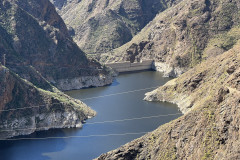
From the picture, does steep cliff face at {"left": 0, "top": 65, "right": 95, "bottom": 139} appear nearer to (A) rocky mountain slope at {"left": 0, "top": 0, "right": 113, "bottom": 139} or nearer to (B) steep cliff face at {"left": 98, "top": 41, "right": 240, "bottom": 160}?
(A) rocky mountain slope at {"left": 0, "top": 0, "right": 113, "bottom": 139}

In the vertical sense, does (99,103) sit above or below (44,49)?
below

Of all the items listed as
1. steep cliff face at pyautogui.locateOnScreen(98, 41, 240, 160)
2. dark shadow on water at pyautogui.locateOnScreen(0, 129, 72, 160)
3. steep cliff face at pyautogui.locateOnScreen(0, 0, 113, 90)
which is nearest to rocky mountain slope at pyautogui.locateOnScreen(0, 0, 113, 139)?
steep cliff face at pyautogui.locateOnScreen(0, 0, 113, 90)

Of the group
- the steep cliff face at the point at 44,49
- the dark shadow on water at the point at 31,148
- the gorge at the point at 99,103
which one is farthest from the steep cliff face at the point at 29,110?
the steep cliff face at the point at 44,49

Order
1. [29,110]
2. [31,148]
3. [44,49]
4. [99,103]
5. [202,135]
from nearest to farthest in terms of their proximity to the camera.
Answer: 1. [202,135]
2. [31,148]
3. [29,110]
4. [99,103]
5. [44,49]

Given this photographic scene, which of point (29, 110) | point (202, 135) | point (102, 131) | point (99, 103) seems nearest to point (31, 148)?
point (102, 131)

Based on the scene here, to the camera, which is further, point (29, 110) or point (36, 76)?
point (36, 76)

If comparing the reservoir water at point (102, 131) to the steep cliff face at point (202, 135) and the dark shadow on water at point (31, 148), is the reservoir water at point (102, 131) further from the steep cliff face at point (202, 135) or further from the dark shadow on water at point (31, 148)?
the steep cliff face at point (202, 135)

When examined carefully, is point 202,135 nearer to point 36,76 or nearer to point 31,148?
point 31,148

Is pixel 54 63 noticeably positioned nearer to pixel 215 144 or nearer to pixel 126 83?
pixel 126 83
